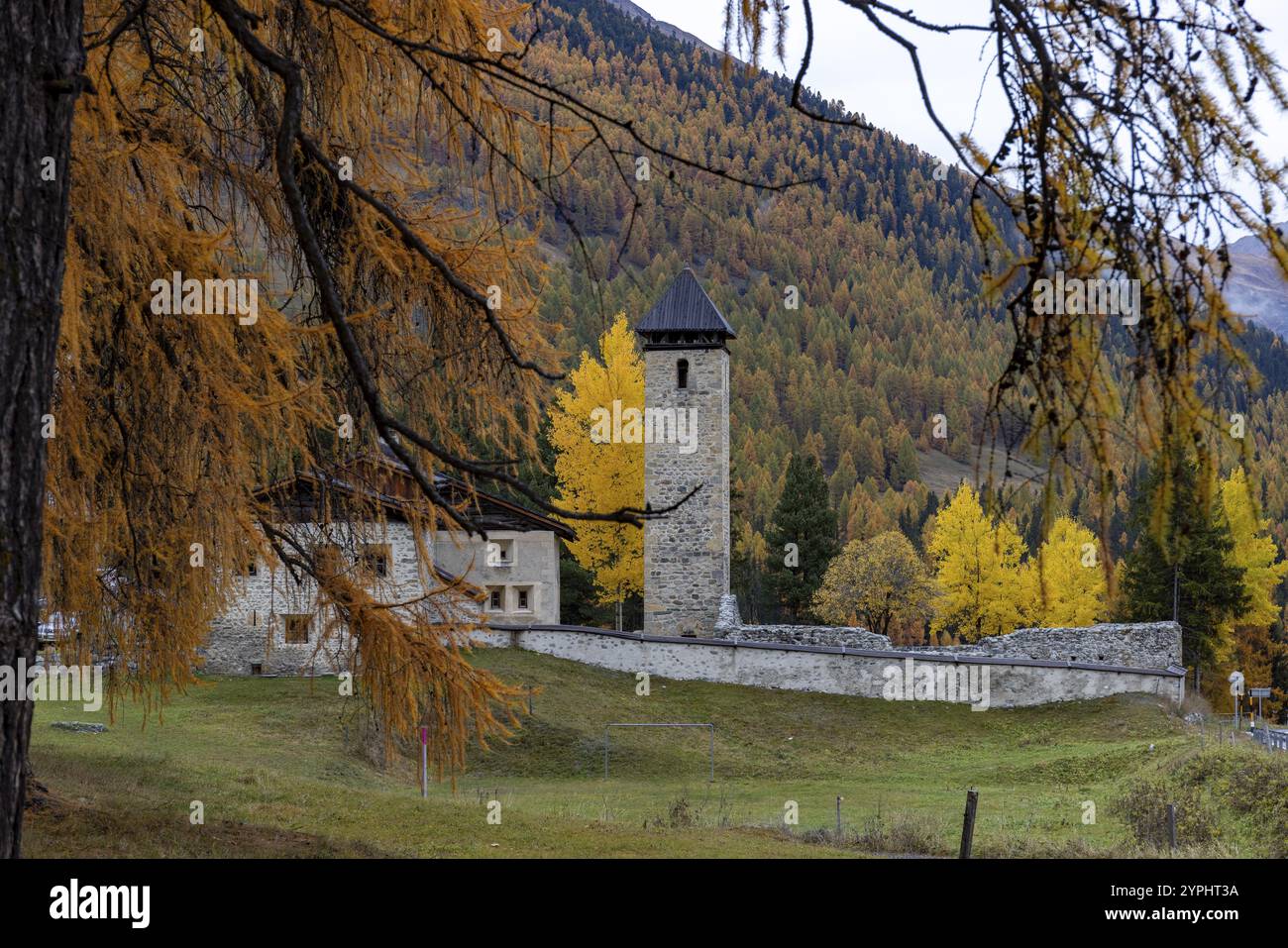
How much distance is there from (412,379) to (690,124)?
171 metres

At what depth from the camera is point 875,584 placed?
160 ft

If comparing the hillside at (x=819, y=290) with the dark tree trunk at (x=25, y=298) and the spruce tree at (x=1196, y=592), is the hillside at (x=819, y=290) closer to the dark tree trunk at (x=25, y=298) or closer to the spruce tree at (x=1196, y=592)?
the spruce tree at (x=1196, y=592)

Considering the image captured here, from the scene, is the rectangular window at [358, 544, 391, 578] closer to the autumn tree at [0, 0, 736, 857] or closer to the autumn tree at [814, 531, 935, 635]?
the autumn tree at [0, 0, 736, 857]

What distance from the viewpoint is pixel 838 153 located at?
185500mm

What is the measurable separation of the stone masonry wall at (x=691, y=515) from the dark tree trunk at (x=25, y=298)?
33068 millimetres

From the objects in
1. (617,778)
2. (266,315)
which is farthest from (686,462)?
(266,315)

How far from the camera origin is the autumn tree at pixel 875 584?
48.7 meters

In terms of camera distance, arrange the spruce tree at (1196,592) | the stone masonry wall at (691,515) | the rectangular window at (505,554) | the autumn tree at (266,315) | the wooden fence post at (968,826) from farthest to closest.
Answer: the spruce tree at (1196,592)
the stone masonry wall at (691,515)
the rectangular window at (505,554)
the wooden fence post at (968,826)
the autumn tree at (266,315)

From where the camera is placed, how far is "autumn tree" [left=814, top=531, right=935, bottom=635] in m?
48.7

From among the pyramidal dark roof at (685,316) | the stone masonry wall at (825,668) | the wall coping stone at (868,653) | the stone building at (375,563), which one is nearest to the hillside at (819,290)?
the pyramidal dark roof at (685,316)

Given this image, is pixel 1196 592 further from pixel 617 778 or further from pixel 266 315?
pixel 266 315

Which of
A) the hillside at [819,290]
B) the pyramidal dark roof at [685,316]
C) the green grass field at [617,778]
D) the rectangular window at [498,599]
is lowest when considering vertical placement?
the green grass field at [617,778]

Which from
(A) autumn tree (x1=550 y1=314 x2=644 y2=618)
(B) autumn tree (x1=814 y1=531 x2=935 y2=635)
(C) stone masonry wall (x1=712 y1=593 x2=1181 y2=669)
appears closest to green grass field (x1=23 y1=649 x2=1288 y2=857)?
(C) stone masonry wall (x1=712 y1=593 x2=1181 y2=669)

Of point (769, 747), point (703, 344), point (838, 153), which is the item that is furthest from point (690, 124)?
point (769, 747)
